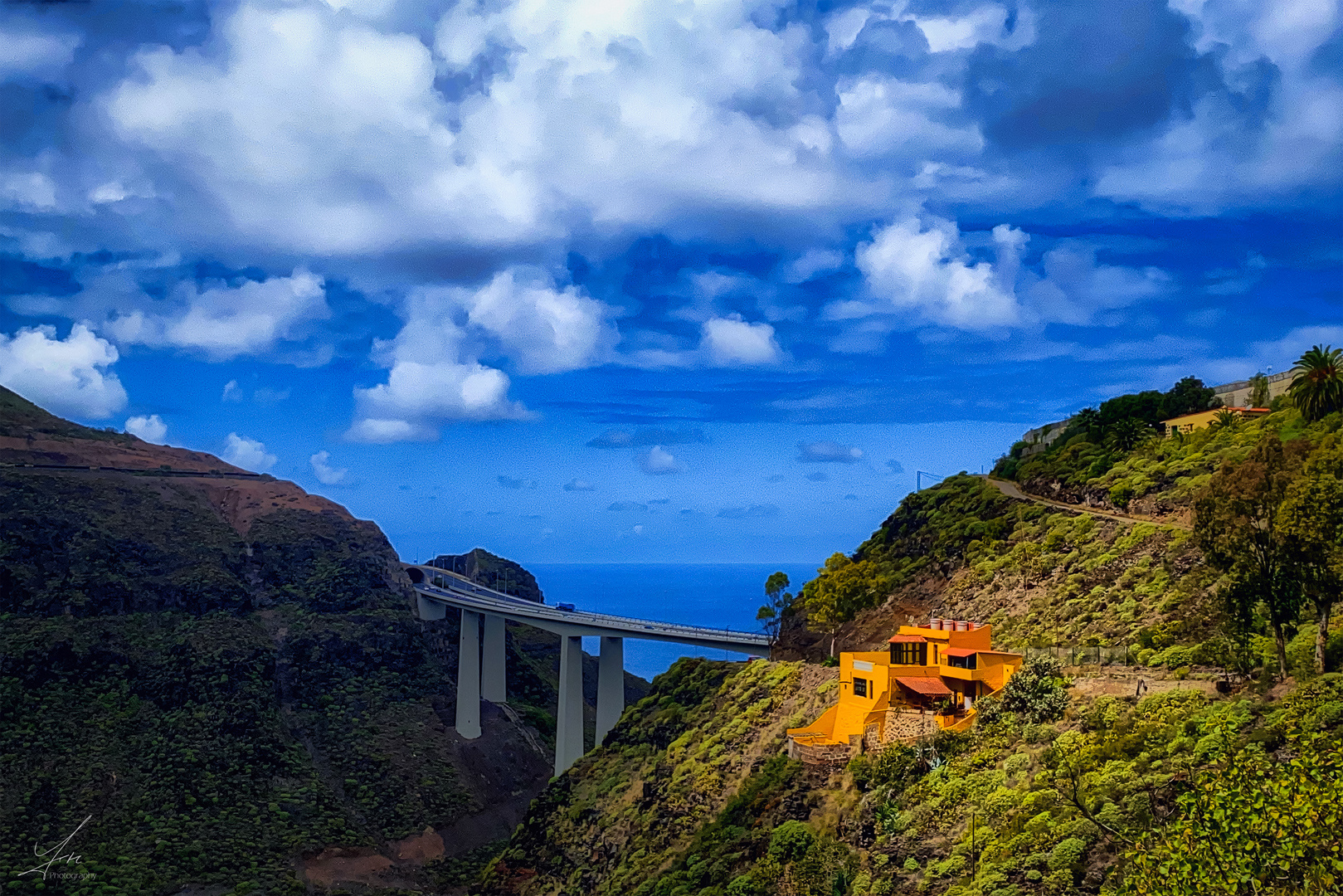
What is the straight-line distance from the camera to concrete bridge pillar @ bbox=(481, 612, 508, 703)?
352 feet

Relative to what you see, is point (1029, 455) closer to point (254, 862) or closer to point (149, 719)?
point (254, 862)

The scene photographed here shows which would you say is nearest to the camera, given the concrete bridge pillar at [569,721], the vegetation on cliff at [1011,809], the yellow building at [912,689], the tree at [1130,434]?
the vegetation on cliff at [1011,809]

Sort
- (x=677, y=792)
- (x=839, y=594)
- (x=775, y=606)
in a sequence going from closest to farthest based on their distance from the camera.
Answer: (x=677, y=792)
(x=839, y=594)
(x=775, y=606)

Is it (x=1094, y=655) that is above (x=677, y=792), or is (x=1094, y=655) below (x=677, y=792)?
above

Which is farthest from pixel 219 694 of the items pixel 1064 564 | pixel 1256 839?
pixel 1256 839

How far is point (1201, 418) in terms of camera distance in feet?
255

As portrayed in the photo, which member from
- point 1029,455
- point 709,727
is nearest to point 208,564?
point 709,727

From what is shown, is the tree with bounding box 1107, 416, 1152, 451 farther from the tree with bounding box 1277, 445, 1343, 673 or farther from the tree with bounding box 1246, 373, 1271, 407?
the tree with bounding box 1277, 445, 1343, 673

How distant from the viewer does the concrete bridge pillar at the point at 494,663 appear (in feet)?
352

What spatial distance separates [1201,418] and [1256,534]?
4646 cm

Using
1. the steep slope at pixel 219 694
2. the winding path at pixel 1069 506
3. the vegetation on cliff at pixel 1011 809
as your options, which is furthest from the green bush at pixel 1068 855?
the steep slope at pixel 219 694

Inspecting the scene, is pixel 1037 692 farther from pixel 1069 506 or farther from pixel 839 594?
pixel 1069 506

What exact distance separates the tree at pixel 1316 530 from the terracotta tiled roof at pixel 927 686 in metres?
14.8

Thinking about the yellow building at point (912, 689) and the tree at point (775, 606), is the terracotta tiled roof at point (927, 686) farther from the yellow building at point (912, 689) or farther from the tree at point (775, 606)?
the tree at point (775, 606)
